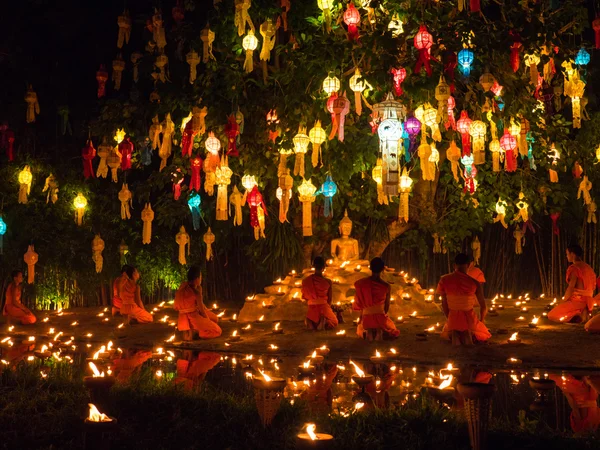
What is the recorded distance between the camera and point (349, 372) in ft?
22.7

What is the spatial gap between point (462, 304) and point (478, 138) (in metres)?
2.10

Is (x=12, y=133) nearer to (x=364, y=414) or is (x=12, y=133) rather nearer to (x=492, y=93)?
(x=492, y=93)

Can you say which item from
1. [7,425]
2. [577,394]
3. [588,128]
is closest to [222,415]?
[7,425]

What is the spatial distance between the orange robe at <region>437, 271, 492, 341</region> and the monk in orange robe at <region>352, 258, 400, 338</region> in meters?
0.79

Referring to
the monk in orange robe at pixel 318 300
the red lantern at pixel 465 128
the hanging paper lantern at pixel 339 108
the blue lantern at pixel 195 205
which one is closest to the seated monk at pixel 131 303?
the blue lantern at pixel 195 205

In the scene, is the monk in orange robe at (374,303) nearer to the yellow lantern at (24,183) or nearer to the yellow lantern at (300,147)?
the yellow lantern at (300,147)

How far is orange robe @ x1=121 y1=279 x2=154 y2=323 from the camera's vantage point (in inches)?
440

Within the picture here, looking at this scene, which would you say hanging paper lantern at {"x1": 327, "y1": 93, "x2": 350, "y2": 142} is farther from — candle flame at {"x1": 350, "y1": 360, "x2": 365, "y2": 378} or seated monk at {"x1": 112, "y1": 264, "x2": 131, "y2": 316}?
seated monk at {"x1": 112, "y1": 264, "x2": 131, "y2": 316}

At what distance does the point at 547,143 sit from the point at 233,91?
486 centimetres

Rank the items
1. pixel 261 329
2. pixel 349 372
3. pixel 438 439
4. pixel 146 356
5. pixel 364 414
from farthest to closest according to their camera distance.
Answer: pixel 261 329
pixel 146 356
pixel 349 372
pixel 364 414
pixel 438 439

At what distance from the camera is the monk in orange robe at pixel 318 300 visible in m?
9.84

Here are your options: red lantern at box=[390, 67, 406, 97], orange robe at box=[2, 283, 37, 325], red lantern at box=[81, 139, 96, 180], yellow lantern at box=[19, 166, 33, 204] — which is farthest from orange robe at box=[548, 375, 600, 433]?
yellow lantern at box=[19, 166, 33, 204]

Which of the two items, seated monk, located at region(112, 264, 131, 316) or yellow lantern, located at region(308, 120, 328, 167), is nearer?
yellow lantern, located at region(308, 120, 328, 167)

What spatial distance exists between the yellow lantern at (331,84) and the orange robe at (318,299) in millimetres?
2487
